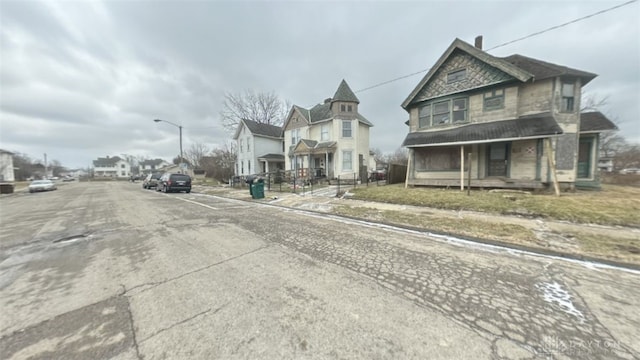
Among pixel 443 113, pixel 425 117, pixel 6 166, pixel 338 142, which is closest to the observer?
pixel 443 113

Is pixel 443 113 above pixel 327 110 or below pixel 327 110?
below

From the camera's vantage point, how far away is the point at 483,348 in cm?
209

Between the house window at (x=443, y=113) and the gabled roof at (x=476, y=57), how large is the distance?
1262mm

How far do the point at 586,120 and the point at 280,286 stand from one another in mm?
19609

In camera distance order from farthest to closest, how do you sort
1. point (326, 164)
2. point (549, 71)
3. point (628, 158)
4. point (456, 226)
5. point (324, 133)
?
point (324, 133) → point (628, 158) → point (326, 164) → point (549, 71) → point (456, 226)

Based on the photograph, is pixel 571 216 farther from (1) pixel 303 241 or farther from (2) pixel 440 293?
(1) pixel 303 241

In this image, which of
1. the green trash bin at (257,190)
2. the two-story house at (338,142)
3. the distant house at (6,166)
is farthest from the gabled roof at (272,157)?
the distant house at (6,166)

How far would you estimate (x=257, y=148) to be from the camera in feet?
93.6

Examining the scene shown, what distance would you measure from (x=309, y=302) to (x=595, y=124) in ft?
61.1

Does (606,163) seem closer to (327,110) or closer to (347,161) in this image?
(347,161)

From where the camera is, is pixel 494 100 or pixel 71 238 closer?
pixel 71 238

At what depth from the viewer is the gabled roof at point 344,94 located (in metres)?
21.7

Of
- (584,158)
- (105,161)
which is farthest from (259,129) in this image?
(105,161)

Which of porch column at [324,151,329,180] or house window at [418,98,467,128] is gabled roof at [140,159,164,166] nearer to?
porch column at [324,151,329,180]
